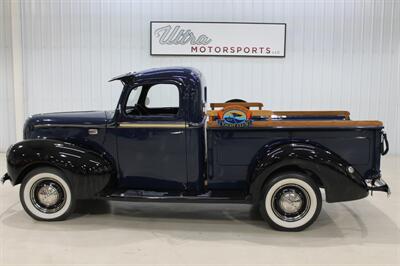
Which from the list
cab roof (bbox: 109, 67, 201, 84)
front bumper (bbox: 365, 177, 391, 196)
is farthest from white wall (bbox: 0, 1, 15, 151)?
front bumper (bbox: 365, 177, 391, 196)

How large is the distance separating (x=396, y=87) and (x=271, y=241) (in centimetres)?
669

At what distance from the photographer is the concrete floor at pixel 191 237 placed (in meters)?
3.83

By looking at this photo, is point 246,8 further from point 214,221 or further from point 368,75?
point 214,221

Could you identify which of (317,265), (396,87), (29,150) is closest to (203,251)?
(317,265)

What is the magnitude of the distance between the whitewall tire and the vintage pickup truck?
0.5 inches

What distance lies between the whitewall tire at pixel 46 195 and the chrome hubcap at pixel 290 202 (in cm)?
235

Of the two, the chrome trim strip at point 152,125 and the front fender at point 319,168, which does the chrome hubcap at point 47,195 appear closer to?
the chrome trim strip at point 152,125

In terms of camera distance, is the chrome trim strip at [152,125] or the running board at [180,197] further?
the chrome trim strip at [152,125]

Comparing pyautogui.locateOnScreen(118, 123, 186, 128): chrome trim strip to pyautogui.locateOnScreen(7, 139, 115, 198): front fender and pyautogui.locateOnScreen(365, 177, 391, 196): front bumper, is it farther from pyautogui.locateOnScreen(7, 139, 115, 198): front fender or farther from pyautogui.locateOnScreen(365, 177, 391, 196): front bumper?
pyautogui.locateOnScreen(365, 177, 391, 196): front bumper

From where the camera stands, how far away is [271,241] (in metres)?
4.23

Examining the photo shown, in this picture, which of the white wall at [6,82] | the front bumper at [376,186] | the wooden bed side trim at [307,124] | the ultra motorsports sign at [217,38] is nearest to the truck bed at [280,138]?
the wooden bed side trim at [307,124]

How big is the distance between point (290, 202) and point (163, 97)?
2.24 meters

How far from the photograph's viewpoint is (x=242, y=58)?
9109mm

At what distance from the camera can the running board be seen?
14.6 feet
